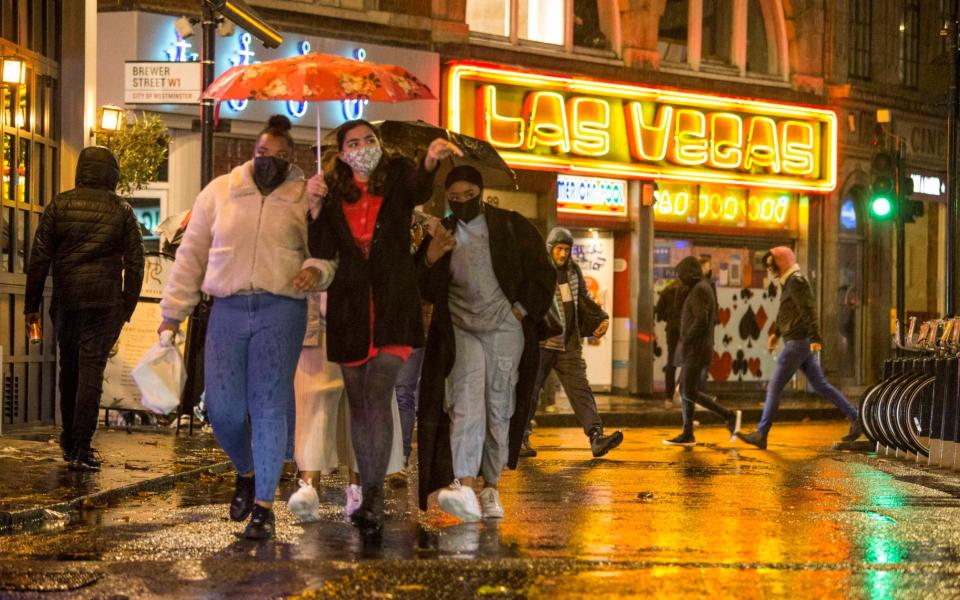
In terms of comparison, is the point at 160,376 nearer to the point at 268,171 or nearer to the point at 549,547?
the point at 268,171

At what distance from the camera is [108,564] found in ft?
23.2

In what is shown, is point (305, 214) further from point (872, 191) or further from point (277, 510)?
point (872, 191)

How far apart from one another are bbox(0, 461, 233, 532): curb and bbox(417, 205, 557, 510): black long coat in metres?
1.94

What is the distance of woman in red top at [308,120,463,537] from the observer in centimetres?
824

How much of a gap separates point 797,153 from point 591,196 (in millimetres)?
4360

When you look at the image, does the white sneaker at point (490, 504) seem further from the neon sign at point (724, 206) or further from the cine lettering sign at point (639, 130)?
the neon sign at point (724, 206)

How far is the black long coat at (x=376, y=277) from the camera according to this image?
8.24m

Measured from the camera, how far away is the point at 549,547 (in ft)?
25.2

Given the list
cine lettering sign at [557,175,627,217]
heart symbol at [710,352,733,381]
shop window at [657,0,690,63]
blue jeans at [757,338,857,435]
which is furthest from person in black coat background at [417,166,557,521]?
shop window at [657,0,690,63]

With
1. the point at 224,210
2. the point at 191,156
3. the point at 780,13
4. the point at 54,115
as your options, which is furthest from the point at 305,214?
the point at 780,13

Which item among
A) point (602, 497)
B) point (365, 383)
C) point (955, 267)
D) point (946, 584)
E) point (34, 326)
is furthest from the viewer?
point (955, 267)

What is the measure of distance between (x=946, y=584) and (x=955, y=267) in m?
17.4

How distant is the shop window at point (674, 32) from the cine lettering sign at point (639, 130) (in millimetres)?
863

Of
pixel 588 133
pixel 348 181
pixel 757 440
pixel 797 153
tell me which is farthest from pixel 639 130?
pixel 348 181
